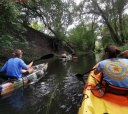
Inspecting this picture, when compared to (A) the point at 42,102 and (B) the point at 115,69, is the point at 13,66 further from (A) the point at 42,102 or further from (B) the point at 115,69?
(B) the point at 115,69

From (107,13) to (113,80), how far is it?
44.8ft

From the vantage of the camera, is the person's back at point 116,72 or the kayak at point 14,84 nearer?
the person's back at point 116,72

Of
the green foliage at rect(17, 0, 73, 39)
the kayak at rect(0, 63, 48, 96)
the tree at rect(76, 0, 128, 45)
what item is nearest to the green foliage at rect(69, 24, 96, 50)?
the green foliage at rect(17, 0, 73, 39)

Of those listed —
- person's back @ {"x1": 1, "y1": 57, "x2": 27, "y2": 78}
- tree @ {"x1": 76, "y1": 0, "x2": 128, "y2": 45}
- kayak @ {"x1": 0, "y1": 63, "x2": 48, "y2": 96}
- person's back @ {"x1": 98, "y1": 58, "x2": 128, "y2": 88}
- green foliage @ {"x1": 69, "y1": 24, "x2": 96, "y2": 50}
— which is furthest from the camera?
green foliage @ {"x1": 69, "y1": 24, "x2": 96, "y2": 50}

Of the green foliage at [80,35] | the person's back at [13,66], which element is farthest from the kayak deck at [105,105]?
the green foliage at [80,35]

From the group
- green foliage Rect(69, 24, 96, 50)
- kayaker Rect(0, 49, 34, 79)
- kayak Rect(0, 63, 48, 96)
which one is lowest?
kayak Rect(0, 63, 48, 96)

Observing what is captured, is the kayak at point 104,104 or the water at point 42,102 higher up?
the kayak at point 104,104

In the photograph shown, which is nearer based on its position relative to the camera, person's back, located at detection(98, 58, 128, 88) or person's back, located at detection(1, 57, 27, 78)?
person's back, located at detection(98, 58, 128, 88)

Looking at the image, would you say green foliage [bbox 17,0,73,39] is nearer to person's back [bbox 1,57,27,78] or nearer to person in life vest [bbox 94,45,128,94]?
person's back [bbox 1,57,27,78]

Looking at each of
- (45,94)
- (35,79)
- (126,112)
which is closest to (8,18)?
(35,79)

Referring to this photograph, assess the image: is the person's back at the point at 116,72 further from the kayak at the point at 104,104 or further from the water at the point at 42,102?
the water at the point at 42,102

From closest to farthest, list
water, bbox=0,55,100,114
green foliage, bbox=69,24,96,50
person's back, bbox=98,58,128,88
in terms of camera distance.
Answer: person's back, bbox=98,58,128,88
water, bbox=0,55,100,114
green foliage, bbox=69,24,96,50

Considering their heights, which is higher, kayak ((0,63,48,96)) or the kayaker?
the kayaker

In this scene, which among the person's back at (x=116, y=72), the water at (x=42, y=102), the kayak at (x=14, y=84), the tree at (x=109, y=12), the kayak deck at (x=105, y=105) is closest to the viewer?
the kayak deck at (x=105, y=105)
